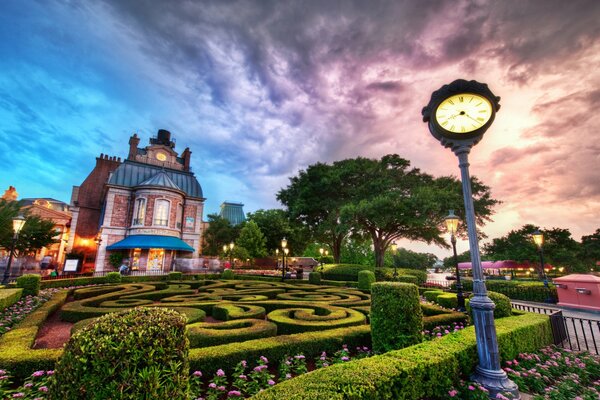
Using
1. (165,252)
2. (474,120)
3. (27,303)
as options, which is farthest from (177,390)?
(165,252)

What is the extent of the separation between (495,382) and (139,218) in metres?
30.9

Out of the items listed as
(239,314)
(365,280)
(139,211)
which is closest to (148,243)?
(139,211)

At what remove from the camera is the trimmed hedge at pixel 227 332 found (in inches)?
194

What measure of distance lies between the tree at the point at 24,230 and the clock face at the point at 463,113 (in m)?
24.4

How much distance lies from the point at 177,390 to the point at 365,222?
2329 centimetres

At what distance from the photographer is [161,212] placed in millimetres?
28203

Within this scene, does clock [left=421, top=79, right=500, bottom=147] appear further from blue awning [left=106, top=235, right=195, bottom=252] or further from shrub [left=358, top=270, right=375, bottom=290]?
blue awning [left=106, top=235, right=195, bottom=252]

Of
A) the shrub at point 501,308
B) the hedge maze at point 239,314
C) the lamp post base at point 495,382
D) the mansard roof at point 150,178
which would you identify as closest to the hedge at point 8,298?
the hedge maze at point 239,314

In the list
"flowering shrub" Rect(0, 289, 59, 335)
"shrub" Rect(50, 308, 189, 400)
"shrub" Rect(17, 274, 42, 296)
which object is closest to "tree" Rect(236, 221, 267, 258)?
"shrub" Rect(17, 274, 42, 296)

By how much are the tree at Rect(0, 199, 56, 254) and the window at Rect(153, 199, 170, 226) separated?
26.9ft

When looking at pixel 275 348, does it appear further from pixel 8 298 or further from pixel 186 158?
pixel 186 158

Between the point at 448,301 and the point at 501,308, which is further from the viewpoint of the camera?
the point at 448,301

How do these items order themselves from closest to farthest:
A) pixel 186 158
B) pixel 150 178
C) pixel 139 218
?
pixel 139 218
pixel 150 178
pixel 186 158

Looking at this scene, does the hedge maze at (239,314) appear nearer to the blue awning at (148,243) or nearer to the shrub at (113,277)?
the shrub at (113,277)
